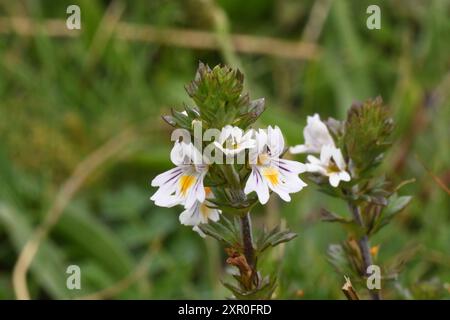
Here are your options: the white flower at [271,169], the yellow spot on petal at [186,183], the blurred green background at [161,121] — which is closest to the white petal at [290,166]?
the white flower at [271,169]

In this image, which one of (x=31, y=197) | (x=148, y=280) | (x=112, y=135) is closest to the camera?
(x=148, y=280)

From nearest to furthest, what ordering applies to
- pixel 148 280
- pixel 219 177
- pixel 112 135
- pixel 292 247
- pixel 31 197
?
pixel 219 177, pixel 292 247, pixel 148 280, pixel 31 197, pixel 112 135

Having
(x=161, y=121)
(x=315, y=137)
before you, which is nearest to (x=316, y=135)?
(x=315, y=137)

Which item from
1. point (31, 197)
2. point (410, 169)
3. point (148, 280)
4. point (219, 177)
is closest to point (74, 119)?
point (31, 197)

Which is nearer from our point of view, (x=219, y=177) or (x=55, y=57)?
(x=219, y=177)

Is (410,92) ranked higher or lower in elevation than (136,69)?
lower
